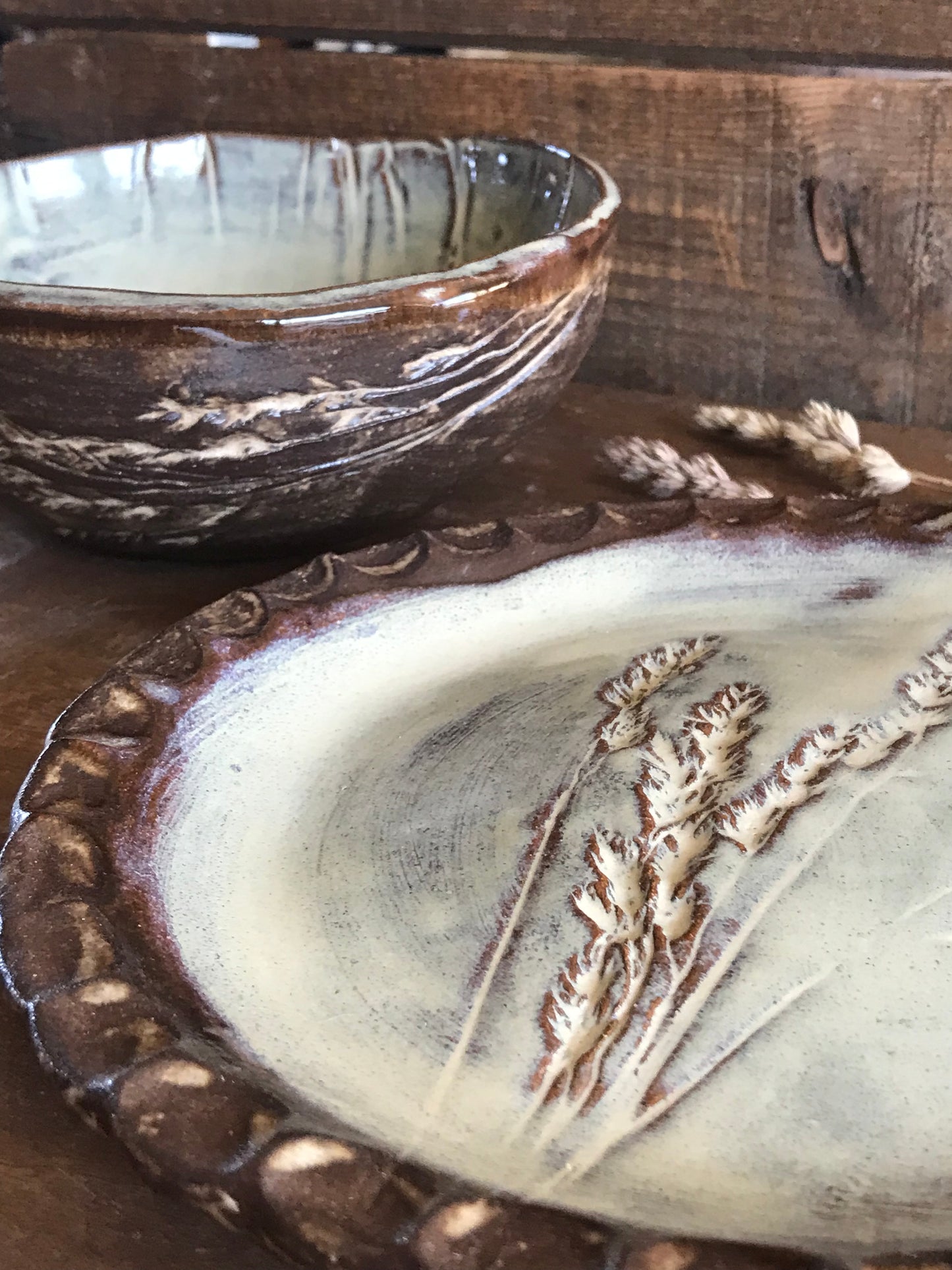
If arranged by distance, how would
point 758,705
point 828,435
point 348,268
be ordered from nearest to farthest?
point 758,705, point 828,435, point 348,268

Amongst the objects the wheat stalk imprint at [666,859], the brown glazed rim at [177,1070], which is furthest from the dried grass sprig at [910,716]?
the brown glazed rim at [177,1070]

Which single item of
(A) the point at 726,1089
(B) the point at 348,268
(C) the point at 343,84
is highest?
(C) the point at 343,84

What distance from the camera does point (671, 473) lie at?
2.09 ft

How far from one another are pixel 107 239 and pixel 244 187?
0.10 metres

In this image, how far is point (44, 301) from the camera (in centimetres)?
43

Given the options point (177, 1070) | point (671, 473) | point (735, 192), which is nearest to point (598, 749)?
point (177, 1070)

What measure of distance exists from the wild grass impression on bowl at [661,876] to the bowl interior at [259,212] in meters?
0.41

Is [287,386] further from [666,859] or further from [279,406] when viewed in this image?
[666,859]

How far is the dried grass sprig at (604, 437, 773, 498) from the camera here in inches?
24.1

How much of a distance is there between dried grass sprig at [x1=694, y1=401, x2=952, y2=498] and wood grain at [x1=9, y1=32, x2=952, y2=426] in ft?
0.33

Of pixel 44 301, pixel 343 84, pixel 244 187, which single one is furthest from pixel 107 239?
pixel 44 301

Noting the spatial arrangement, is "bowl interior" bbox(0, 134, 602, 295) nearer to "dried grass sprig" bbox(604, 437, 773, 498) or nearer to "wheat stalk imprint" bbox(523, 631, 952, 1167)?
"dried grass sprig" bbox(604, 437, 773, 498)

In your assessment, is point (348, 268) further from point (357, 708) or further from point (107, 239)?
point (357, 708)

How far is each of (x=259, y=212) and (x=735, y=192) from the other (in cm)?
32
